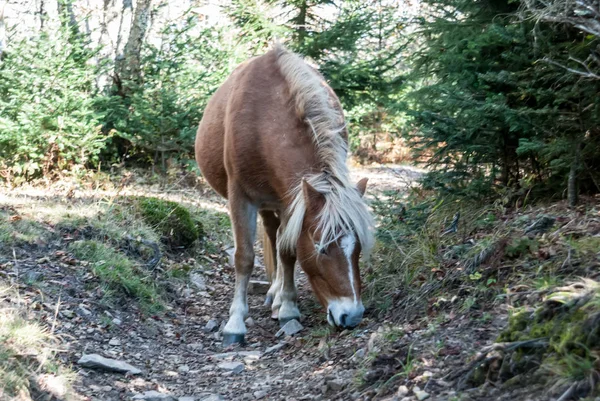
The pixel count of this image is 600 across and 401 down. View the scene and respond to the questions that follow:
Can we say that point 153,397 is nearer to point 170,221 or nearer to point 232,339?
point 232,339

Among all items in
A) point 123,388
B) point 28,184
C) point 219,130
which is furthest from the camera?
point 28,184

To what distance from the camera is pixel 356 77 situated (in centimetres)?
1214

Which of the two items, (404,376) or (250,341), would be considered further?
(250,341)

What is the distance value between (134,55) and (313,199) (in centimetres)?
739

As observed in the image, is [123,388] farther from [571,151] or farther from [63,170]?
[63,170]

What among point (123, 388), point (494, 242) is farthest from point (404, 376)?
point (123, 388)

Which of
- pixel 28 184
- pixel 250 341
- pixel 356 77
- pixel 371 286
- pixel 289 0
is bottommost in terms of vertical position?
pixel 250 341

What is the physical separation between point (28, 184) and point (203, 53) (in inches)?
168

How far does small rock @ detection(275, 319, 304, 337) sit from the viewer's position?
554 centimetres

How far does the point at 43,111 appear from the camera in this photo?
8867mm

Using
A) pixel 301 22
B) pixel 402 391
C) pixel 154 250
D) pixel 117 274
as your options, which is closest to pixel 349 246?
pixel 402 391

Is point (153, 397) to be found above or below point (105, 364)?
below

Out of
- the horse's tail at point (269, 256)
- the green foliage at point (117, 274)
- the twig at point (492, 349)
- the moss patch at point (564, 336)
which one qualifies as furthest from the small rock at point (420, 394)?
the horse's tail at point (269, 256)

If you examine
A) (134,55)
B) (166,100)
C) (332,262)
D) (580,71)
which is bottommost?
(332,262)
